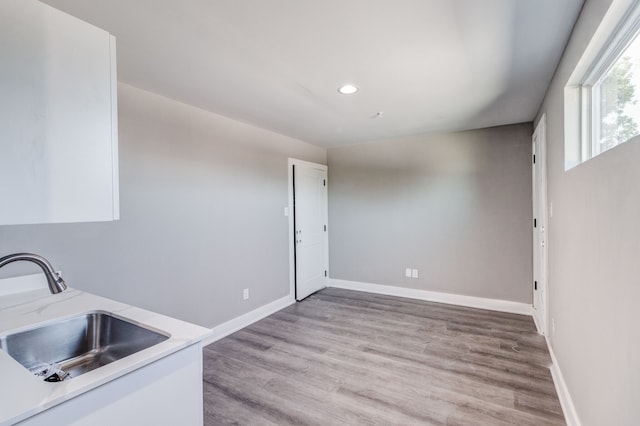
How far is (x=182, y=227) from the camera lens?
9.29 feet

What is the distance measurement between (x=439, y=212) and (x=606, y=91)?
107 inches

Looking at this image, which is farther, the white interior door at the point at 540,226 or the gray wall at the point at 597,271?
the white interior door at the point at 540,226

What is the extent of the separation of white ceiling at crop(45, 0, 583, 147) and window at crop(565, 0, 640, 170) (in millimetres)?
268

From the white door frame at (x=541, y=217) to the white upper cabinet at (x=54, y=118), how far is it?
3361mm

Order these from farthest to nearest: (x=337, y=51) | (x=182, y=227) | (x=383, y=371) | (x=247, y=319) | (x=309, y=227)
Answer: (x=309, y=227)
(x=247, y=319)
(x=182, y=227)
(x=383, y=371)
(x=337, y=51)

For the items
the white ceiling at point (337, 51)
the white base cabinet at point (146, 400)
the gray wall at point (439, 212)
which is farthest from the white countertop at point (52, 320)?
the gray wall at point (439, 212)

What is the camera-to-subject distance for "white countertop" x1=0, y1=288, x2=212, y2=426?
76 centimetres

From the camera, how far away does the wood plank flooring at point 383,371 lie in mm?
1996

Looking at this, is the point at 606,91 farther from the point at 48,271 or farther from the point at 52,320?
the point at 52,320

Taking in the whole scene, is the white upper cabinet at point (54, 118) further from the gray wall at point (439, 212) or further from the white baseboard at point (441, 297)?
the white baseboard at point (441, 297)

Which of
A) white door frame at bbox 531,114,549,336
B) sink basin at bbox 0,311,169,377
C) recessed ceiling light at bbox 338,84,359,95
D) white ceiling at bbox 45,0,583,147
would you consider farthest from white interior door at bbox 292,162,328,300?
sink basin at bbox 0,311,169,377

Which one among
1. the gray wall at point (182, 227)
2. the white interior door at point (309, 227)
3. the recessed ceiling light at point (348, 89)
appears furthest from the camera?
the white interior door at point (309, 227)

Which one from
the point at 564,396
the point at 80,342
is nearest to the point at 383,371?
the point at 564,396

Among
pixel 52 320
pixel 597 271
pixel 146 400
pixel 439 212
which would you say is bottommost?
pixel 146 400
